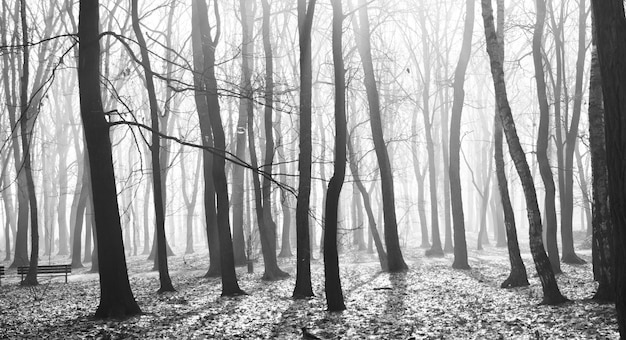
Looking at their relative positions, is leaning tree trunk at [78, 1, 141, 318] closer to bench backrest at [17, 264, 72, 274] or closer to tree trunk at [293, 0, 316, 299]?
tree trunk at [293, 0, 316, 299]

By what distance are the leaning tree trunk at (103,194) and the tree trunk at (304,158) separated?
380 cm

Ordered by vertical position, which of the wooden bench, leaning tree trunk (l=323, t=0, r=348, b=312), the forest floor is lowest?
the forest floor

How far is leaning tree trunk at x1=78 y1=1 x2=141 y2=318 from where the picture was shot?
11.3 meters

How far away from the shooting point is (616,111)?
5496 millimetres

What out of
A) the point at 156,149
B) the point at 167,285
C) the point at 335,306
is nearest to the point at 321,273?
the point at 167,285

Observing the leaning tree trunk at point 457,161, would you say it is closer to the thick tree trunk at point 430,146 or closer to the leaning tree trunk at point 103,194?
the thick tree trunk at point 430,146

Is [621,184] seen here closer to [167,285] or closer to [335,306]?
[335,306]

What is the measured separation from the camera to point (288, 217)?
30.5 m

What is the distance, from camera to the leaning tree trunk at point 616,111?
5.46 metres

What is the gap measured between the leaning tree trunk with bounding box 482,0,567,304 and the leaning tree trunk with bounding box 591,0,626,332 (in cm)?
566

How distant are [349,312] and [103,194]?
5227mm

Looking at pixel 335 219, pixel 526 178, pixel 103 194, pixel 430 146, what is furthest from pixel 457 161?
pixel 103 194

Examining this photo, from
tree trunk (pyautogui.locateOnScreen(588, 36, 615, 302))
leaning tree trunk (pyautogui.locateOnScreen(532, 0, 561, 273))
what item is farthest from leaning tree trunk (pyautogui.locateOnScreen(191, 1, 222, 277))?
tree trunk (pyautogui.locateOnScreen(588, 36, 615, 302))

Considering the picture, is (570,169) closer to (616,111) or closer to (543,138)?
(543,138)
